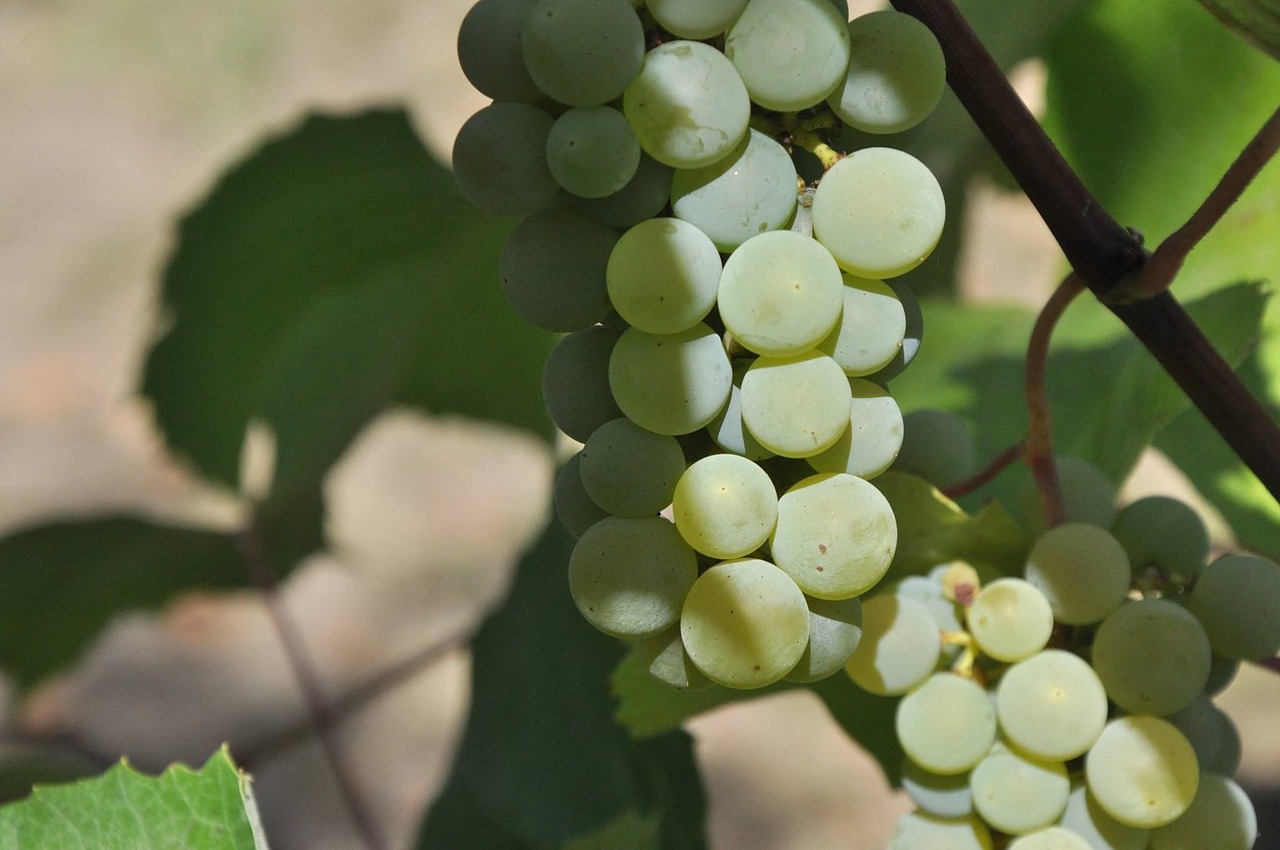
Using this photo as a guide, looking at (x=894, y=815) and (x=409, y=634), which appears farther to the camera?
(x=409, y=634)

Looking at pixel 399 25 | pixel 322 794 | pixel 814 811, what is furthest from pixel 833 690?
pixel 399 25

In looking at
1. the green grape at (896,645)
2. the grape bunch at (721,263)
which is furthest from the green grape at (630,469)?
the green grape at (896,645)

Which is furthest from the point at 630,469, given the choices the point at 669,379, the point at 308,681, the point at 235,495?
the point at 308,681

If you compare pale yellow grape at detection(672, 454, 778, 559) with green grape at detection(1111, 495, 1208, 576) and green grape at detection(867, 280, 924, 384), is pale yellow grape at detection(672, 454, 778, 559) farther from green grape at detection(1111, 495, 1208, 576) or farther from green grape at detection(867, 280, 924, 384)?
green grape at detection(1111, 495, 1208, 576)

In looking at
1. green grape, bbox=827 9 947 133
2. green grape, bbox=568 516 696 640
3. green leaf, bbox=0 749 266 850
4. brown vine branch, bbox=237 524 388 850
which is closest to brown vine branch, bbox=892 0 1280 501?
green grape, bbox=827 9 947 133

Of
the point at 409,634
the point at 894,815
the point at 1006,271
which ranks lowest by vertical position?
the point at 894,815

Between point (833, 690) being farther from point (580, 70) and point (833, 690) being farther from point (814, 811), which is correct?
point (814, 811)
